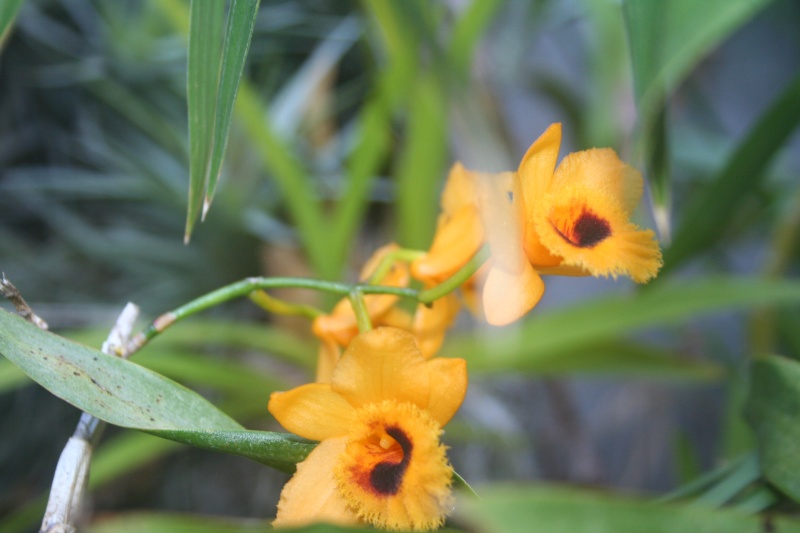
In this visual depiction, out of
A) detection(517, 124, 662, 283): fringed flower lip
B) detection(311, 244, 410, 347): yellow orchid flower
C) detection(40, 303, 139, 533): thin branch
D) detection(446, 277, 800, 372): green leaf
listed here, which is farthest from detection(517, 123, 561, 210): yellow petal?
detection(446, 277, 800, 372): green leaf

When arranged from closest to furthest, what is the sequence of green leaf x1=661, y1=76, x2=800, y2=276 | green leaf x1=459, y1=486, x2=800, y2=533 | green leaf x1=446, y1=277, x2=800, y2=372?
→ green leaf x1=459, y1=486, x2=800, y2=533 → green leaf x1=661, y1=76, x2=800, y2=276 → green leaf x1=446, y1=277, x2=800, y2=372

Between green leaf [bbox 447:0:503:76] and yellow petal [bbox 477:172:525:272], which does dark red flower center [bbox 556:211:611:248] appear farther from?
green leaf [bbox 447:0:503:76]

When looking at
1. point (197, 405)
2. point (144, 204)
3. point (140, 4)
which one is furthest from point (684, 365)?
point (140, 4)

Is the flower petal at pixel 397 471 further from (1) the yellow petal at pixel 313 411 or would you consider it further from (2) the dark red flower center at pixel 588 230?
(2) the dark red flower center at pixel 588 230

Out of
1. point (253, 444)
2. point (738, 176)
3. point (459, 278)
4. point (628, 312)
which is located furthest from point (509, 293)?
point (628, 312)

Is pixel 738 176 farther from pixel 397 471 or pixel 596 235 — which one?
pixel 397 471

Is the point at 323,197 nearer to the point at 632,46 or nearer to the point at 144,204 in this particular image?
the point at 144,204
